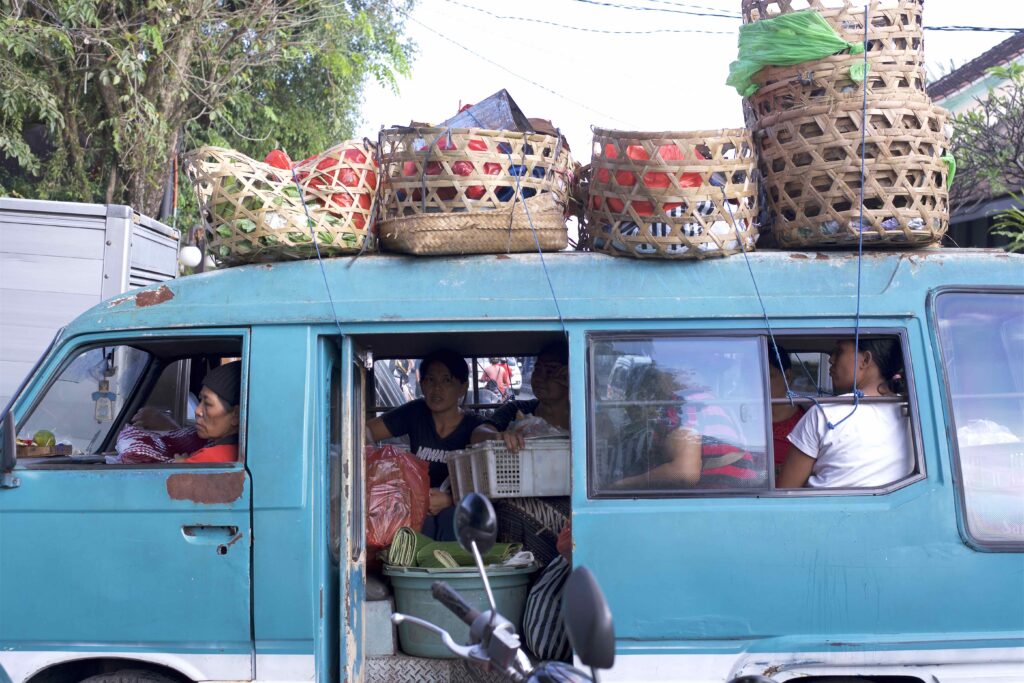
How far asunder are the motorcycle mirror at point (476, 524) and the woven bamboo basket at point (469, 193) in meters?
1.37

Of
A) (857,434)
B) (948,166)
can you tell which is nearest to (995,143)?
(948,166)

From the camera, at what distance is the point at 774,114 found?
4.04 m

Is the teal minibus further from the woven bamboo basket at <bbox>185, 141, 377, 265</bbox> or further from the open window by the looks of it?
the open window

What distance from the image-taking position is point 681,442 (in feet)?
12.3

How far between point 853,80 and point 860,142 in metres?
0.28

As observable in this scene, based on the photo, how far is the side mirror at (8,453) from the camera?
3.66 metres

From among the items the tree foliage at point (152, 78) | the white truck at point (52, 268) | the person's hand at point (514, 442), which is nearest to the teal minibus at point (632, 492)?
the person's hand at point (514, 442)

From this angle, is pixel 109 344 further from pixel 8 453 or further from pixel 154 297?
pixel 8 453

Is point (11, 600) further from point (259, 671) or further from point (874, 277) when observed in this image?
point (874, 277)

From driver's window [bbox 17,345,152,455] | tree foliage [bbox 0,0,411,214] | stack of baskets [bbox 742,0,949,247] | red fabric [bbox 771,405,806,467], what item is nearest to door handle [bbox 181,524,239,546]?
driver's window [bbox 17,345,152,455]

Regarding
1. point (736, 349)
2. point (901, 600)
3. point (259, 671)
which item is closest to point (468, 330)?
point (736, 349)

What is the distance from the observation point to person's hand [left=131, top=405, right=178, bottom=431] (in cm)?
477

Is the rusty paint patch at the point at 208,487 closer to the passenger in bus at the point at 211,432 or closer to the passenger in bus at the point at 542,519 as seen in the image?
the passenger in bus at the point at 211,432

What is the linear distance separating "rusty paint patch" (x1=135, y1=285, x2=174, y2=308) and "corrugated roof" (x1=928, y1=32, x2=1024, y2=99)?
959 cm
